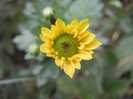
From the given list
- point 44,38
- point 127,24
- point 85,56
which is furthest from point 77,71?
point 44,38

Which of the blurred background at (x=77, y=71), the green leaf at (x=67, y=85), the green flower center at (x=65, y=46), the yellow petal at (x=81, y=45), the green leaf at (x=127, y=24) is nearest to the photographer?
the yellow petal at (x=81, y=45)

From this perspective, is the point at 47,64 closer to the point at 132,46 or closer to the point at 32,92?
the point at 32,92

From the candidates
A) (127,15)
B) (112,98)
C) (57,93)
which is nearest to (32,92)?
(57,93)

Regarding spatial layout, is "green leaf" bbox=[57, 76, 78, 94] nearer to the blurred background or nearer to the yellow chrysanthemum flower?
the blurred background

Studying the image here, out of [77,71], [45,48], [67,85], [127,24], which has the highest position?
[127,24]

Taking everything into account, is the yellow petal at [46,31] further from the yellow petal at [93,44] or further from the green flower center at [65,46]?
the yellow petal at [93,44]

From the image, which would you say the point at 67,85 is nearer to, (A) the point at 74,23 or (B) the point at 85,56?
(B) the point at 85,56

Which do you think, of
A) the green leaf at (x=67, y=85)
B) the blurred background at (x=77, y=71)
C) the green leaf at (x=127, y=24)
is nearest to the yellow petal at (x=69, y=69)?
the blurred background at (x=77, y=71)

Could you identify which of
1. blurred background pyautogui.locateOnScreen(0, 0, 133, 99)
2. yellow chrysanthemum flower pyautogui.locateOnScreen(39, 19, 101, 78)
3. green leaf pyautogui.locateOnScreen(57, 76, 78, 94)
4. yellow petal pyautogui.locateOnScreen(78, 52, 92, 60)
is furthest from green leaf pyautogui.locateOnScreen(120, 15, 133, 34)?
yellow petal pyautogui.locateOnScreen(78, 52, 92, 60)
